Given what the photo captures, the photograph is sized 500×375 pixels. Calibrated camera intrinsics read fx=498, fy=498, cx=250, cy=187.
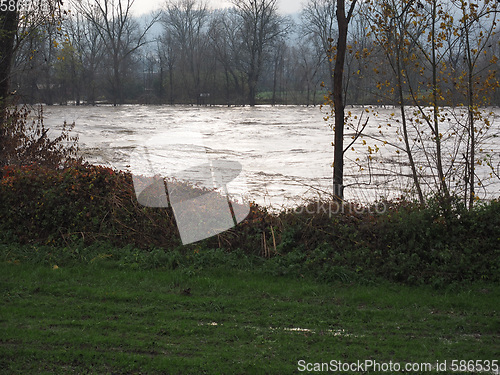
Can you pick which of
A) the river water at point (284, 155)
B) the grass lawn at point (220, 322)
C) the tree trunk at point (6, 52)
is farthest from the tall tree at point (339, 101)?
the tree trunk at point (6, 52)

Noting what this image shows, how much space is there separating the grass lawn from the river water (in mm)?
2601

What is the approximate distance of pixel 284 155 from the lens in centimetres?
1830

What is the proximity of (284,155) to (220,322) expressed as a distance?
13.7m

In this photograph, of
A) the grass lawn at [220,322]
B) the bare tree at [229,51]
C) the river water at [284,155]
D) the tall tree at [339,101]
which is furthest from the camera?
the bare tree at [229,51]

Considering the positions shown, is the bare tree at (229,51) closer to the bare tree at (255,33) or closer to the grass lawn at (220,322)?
the bare tree at (255,33)

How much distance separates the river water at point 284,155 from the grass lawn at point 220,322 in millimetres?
2601

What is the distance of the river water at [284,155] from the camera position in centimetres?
974

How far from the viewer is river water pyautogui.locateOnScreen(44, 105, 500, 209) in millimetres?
9742

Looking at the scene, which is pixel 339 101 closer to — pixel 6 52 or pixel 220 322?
pixel 220 322

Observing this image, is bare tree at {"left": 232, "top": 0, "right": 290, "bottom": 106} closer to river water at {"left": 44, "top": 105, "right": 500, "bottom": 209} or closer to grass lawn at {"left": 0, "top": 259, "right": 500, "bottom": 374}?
river water at {"left": 44, "top": 105, "right": 500, "bottom": 209}

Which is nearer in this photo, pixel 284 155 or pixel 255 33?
pixel 284 155

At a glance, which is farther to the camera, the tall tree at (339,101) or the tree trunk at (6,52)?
the tree trunk at (6,52)

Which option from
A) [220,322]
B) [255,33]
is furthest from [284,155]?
[255,33]

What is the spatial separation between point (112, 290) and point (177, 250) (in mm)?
1394
